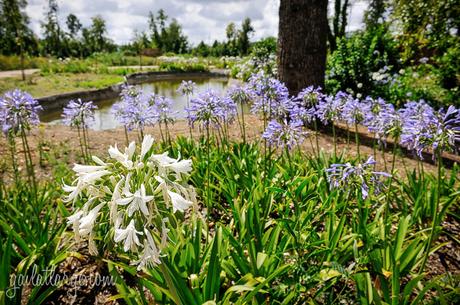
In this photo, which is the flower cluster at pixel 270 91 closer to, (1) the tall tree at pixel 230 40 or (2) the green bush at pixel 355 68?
(2) the green bush at pixel 355 68

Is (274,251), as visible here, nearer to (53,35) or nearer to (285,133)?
(285,133)

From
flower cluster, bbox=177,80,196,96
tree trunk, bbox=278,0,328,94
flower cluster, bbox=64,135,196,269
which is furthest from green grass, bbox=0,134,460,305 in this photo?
tree trunk, bbox=278,0,328,94

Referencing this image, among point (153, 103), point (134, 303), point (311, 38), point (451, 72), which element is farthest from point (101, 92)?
point (134, 303)

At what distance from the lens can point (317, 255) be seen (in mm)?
2379

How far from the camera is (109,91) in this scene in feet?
55.0

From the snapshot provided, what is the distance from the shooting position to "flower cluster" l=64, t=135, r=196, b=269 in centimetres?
119

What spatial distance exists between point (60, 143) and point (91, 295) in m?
4.75

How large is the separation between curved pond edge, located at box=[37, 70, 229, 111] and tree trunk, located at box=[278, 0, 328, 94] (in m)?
7.95

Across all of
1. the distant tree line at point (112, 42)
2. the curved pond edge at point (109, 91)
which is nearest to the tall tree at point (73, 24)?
the distant tree line at point (112, 42)

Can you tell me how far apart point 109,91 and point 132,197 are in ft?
55.7

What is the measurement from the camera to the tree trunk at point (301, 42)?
264 inches

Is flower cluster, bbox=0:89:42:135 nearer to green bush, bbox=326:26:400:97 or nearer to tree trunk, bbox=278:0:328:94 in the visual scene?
tree trunk, bbox=278:0:328:94

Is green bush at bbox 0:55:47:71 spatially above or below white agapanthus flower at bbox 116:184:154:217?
above

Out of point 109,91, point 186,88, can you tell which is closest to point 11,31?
point 109,91
